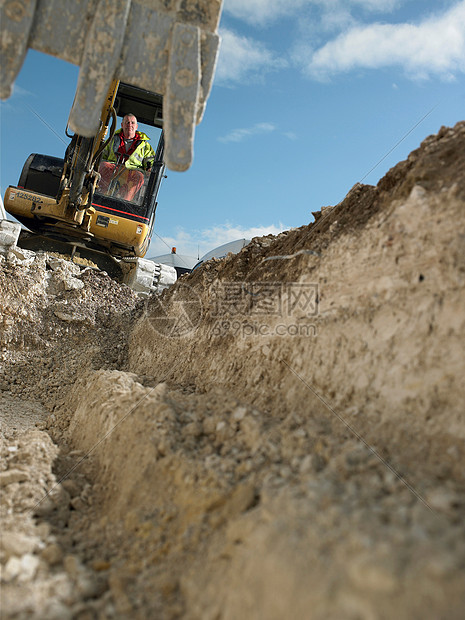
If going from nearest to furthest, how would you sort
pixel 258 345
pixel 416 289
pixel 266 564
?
1. pixel 266 564
2. pixel 416 289
3. pixel 258 345

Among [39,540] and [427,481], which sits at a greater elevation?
[427,481]

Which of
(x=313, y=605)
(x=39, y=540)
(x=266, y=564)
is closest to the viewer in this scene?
(x=313, y=605)

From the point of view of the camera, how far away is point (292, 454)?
209cm

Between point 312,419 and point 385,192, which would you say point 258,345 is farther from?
point 385,192

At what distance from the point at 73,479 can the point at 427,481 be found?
81.7 inches

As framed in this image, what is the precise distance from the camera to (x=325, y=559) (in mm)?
1396

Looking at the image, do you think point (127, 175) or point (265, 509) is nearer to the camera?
point (265, 509)

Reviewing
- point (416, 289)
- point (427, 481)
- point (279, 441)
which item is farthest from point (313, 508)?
point (416, 289)
